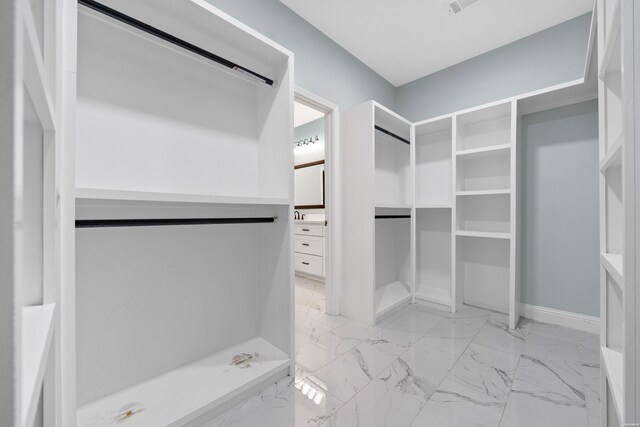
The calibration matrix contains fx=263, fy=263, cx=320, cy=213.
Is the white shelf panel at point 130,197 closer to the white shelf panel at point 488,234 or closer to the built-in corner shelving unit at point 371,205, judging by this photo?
the built-in corner shelving unit at point 371,205

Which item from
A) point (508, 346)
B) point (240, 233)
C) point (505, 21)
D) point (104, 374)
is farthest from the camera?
point (505, 21)

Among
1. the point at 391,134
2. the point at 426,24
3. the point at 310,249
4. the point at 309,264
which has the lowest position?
the point at 309,264

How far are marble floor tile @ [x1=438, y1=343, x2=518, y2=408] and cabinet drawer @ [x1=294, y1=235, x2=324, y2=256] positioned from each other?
2.12 meters

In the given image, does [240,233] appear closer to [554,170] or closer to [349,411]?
[349,411]

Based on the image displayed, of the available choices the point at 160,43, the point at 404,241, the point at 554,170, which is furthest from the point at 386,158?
the point at 160,43

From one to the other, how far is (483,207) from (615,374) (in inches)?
76.7

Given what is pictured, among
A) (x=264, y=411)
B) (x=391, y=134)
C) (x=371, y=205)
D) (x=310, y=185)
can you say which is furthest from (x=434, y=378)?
(x=310, y=185)

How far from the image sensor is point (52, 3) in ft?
2.29

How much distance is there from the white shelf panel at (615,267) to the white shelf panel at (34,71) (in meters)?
1.25

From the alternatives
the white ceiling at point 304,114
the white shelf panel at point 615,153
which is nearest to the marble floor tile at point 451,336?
the white shelf panel at point 615,153

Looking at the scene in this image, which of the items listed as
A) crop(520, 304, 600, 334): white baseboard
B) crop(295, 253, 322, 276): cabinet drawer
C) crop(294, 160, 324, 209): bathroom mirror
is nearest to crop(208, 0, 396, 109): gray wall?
crop(294, 160, 324, 209): bathroom mirror

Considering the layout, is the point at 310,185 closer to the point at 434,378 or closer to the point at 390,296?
the point at 390,296

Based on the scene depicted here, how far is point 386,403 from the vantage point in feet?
4.36

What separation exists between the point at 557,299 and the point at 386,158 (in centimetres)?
196
